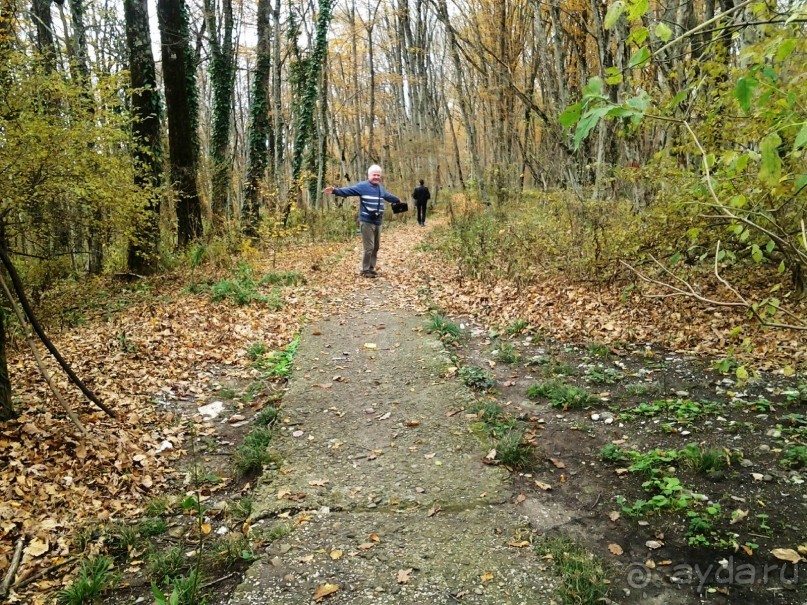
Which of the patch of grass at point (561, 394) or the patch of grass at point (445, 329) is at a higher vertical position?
the patch of grass at point (445, 329)

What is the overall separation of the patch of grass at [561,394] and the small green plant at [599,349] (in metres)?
0.96

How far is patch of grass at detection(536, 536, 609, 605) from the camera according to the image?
9.05 ft

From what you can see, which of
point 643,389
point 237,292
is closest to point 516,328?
point 643,389

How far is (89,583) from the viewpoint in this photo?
299cm

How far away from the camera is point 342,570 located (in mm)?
3133

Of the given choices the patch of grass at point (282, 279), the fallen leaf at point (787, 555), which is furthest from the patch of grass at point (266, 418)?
the patch of grass at point (282, 279)

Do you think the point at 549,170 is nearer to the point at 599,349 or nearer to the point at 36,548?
the point at 599,349

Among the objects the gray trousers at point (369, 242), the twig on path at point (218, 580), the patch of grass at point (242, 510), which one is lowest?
the twig on path at point (218, 580)

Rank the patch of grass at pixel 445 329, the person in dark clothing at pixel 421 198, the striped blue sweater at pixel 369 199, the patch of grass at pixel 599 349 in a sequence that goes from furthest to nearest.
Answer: the person in dark clothing at pixel 421 198, the striped blue sweater at pixel 369 199, the patch of grass at pixel 445 329, the patch of grass at pixel 599 349

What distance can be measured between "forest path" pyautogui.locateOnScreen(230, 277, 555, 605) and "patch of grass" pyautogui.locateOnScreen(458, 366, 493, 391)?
17 cm

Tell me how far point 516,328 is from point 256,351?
3.63 m

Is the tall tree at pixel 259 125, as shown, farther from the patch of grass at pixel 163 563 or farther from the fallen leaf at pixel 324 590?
the fallen leaf at pixel 324 590

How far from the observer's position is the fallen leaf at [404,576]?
9.93 ft

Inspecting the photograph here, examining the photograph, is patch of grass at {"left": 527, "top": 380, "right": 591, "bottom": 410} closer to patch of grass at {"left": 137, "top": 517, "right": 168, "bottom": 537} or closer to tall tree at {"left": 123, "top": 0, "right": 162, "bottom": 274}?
patch of grass at {"left": 137, "top": 517, "right": 168, "bottom": 537}
